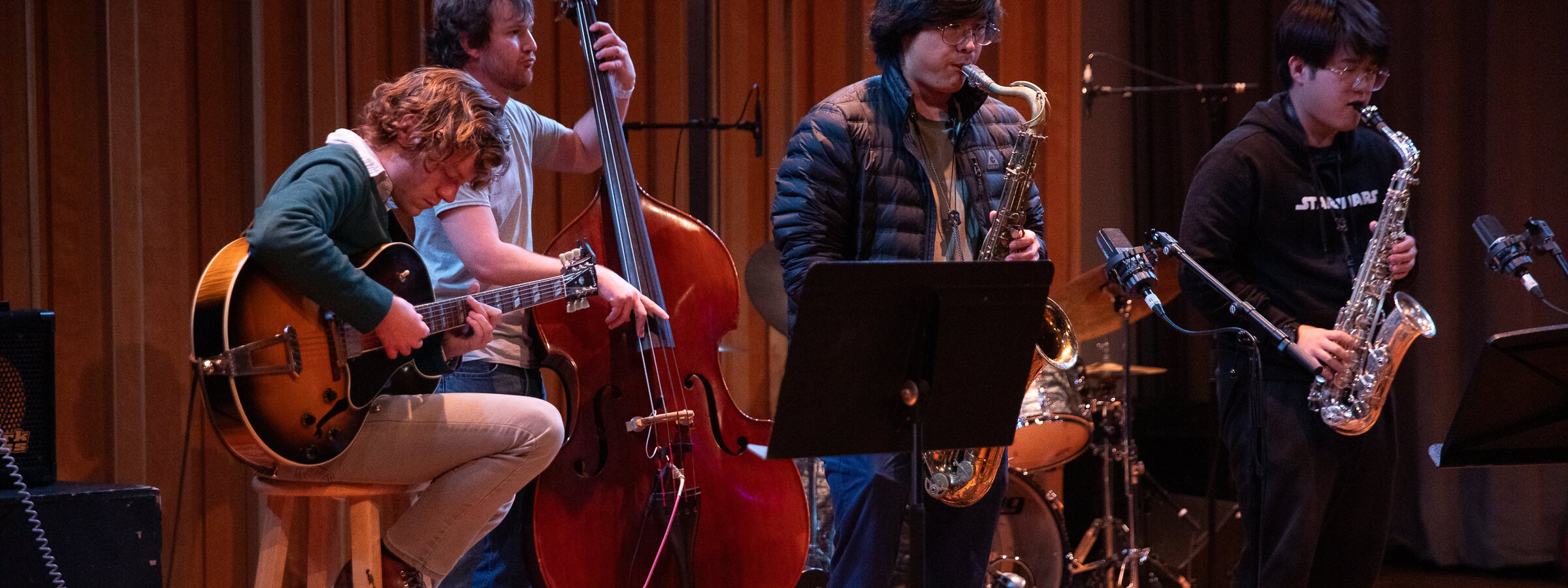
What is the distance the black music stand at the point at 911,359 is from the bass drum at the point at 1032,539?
2197 mm

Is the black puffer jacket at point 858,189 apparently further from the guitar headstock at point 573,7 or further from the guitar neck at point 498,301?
the guitar headstock at point 573,7

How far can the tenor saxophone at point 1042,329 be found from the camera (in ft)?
8.32

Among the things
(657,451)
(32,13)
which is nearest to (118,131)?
(32,13)

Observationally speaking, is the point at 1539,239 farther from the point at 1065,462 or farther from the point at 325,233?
the point at 325,233

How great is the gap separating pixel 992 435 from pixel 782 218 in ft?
2.24

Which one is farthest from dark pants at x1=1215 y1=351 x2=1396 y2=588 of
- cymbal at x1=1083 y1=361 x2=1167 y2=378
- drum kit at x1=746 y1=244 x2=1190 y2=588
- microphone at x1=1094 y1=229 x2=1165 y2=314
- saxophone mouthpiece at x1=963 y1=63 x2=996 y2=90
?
cymbal at x1=1083 y1=361 x2=1167 y2=378

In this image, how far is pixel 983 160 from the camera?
105 inches

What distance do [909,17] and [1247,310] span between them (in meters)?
1.06

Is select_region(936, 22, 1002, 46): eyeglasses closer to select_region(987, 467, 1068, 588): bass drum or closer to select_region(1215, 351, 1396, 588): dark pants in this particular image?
select_region(1215, 351, 1396, 588): dark pants

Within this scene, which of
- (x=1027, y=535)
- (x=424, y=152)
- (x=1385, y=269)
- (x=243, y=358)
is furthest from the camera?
(x=1027, y=535)

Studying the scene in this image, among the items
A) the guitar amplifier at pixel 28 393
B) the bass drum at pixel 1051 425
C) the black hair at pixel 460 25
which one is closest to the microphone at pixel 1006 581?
the bass drum at pixel 1051 425

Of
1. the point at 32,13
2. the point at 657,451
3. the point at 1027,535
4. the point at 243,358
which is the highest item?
the point at 32,13

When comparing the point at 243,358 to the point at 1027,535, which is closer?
the point at 243,358

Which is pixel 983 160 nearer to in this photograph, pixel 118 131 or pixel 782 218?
pixel 782 218
